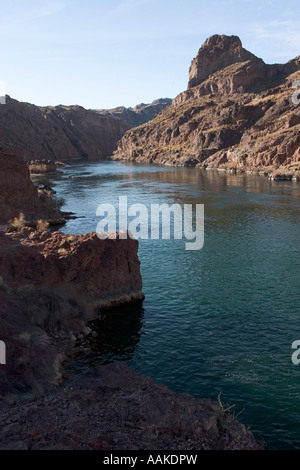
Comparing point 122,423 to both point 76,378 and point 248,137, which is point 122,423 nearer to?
point 76,378

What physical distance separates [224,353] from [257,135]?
445ft

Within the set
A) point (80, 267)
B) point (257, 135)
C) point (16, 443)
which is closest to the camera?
point (16, 443)

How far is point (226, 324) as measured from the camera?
25906 millimetres

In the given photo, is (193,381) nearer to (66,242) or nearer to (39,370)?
(39,370)

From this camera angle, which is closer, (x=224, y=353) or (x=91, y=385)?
(x=91, y=385)

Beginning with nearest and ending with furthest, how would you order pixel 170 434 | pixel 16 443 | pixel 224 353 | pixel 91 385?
1. pixel 16 443
2. pixel 170 434
3. pixel 91 385
4. pixel 224 353

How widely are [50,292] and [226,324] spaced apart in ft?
38.2

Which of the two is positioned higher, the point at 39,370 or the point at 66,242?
the point at 66,242

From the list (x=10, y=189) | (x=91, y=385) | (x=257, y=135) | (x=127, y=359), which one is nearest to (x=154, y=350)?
(x=127, y=359)

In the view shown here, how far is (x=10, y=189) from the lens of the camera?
5759cm

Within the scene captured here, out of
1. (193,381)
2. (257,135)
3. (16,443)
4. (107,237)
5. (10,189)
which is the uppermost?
(257,135)

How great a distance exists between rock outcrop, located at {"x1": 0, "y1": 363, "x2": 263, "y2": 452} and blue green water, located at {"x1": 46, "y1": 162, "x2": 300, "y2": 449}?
2096mm

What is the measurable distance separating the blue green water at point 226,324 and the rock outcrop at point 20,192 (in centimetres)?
623

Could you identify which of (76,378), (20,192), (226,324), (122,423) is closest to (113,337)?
(76,378)
